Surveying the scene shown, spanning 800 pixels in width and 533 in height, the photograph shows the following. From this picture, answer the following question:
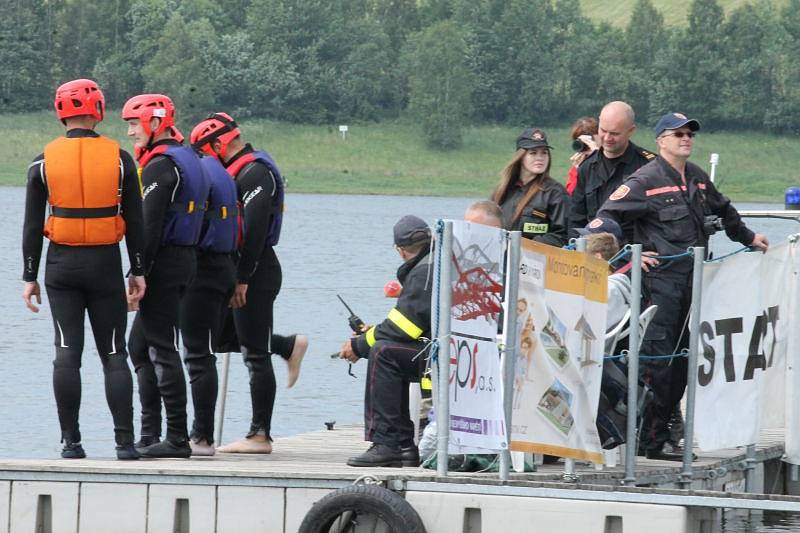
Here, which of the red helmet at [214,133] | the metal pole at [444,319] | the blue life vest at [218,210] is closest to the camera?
the metal pole at [444,319]

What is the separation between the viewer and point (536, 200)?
28.4ft

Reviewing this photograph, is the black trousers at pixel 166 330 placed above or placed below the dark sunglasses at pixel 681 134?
below

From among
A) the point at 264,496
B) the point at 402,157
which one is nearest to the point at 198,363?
the point at 264,496

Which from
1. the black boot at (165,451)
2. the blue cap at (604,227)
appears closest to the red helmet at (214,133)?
the black boot at (165,451)

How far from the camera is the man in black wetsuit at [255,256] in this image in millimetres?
8602

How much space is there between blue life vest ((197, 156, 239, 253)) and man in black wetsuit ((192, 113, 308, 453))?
20cm

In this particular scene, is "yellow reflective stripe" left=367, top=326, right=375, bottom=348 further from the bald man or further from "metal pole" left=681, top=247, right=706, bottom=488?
the bald man

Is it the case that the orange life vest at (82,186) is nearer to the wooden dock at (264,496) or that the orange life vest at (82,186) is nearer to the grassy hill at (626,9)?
the wooden dock at (264,496)

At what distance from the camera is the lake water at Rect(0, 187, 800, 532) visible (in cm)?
1712

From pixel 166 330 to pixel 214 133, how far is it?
44.0 inches

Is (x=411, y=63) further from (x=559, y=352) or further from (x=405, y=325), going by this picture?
(x=559, y=352)

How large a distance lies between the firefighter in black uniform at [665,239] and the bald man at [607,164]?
33 centimetres

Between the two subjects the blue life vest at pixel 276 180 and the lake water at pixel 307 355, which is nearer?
the blue life vest at pixel 276 180

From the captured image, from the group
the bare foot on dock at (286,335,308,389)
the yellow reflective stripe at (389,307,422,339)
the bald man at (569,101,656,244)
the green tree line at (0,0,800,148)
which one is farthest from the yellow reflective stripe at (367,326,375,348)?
the green tree line at (0,0,800,148)
